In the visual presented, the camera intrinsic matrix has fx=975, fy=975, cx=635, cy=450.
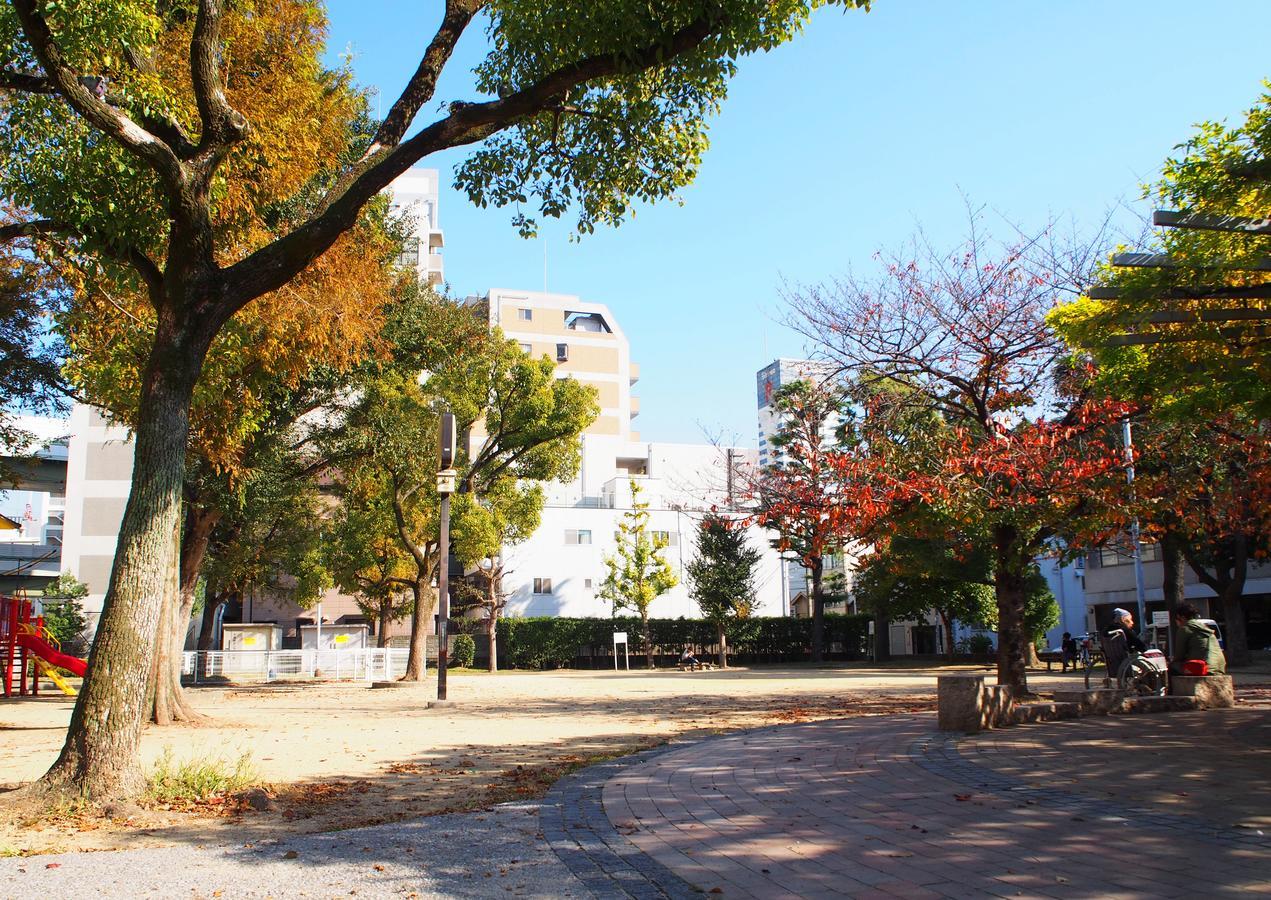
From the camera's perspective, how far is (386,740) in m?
12.2

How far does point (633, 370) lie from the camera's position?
7450 centimetres

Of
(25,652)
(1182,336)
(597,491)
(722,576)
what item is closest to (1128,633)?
(1182,336)

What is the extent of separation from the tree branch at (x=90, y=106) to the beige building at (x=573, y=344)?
6065 centimetres

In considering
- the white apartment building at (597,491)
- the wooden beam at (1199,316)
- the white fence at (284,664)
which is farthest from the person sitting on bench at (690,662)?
the wooden beam at (1199,316)

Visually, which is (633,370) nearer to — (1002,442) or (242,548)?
(242,548)

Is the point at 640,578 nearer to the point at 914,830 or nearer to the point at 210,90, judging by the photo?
the point at 210,90

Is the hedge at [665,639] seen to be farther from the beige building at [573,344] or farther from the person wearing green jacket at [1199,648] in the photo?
the person wearing green jacket at [1199,648]

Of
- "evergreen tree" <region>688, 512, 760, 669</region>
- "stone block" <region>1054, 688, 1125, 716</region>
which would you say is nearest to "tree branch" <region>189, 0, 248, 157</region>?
"stone block" <region>1054, 688, 1125, 716</region>

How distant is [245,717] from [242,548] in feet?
46.5

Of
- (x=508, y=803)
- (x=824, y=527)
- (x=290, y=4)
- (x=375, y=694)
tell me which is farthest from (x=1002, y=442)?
(x=375, y=694)

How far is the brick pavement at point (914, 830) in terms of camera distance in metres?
4.76

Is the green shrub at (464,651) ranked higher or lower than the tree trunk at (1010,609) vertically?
lower

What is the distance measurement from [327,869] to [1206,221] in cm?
945

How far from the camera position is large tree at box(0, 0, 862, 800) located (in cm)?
728
